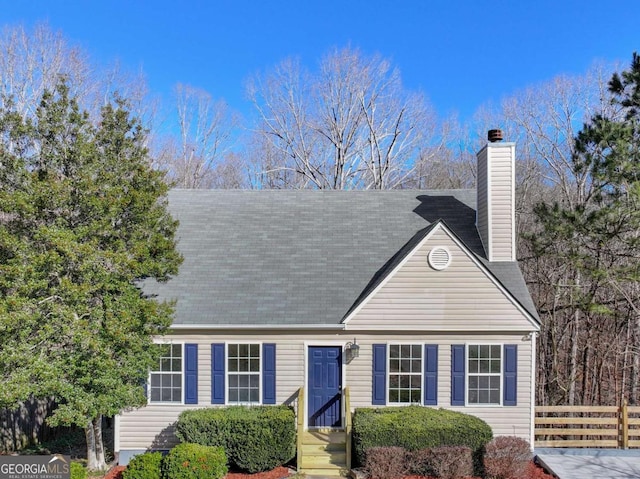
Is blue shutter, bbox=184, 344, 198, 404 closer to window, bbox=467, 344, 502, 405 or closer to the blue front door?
the blue front door

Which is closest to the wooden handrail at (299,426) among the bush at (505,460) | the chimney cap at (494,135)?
the bush at (505,460)

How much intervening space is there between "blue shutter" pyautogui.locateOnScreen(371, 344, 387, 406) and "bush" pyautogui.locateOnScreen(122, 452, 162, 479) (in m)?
4.74

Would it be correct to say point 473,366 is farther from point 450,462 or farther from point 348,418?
point 348,418

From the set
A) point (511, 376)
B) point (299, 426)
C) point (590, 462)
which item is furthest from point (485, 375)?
point (299, 426)

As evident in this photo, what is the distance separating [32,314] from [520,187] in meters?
20.5

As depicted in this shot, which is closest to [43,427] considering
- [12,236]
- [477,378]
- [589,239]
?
[12,236]

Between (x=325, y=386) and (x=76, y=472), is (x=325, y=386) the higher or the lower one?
the higher one

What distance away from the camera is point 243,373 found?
10.6m

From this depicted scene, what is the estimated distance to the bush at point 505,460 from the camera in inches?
351

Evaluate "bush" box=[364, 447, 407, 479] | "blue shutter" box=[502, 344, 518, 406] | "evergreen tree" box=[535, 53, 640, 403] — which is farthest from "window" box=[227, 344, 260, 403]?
"evergreen tree" box=[535, 53, 640, 403]

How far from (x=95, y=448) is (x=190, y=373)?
2.49 m

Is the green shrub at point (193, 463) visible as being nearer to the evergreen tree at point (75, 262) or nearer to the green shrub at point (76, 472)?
the green shrub at point (76, 472)

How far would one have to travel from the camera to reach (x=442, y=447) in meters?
9.02

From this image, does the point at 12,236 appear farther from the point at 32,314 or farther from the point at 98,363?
the point at 98,363
